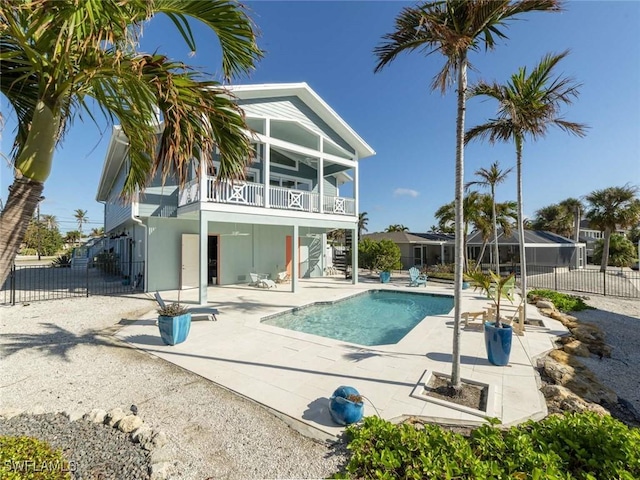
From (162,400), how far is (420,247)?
3108 centimetres

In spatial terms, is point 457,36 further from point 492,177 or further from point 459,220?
point 492,177

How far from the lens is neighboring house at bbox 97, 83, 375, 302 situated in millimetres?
11750

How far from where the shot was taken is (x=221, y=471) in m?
2.87

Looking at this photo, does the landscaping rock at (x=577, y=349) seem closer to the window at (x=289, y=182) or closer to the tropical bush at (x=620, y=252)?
the window at (x=289, y=182)

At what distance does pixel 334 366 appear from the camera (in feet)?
17.7

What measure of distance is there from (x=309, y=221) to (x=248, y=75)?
10.4 metres

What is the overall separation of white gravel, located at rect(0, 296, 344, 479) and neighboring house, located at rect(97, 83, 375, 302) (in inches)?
A: 181

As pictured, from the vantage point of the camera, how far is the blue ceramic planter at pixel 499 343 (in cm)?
535

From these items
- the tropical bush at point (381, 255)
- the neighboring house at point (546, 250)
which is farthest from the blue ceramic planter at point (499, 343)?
the neighboring house at point (546, 250)

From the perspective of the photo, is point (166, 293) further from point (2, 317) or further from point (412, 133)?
point (412, 133)

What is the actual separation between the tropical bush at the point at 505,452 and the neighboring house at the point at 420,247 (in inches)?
1028

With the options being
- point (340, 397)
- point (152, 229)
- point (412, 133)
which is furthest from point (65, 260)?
point (340, 397)

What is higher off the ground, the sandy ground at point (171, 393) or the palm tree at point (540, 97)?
the palm tree at point (540, 97)

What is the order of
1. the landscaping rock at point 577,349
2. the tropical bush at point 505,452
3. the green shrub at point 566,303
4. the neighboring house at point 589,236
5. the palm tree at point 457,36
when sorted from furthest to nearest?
the neighboring house at point 589,236, the green shrub at point 566,303, the landscaping rock at point 577,349, the palm tree at point 457,36, the tropical bush at point 505,452
